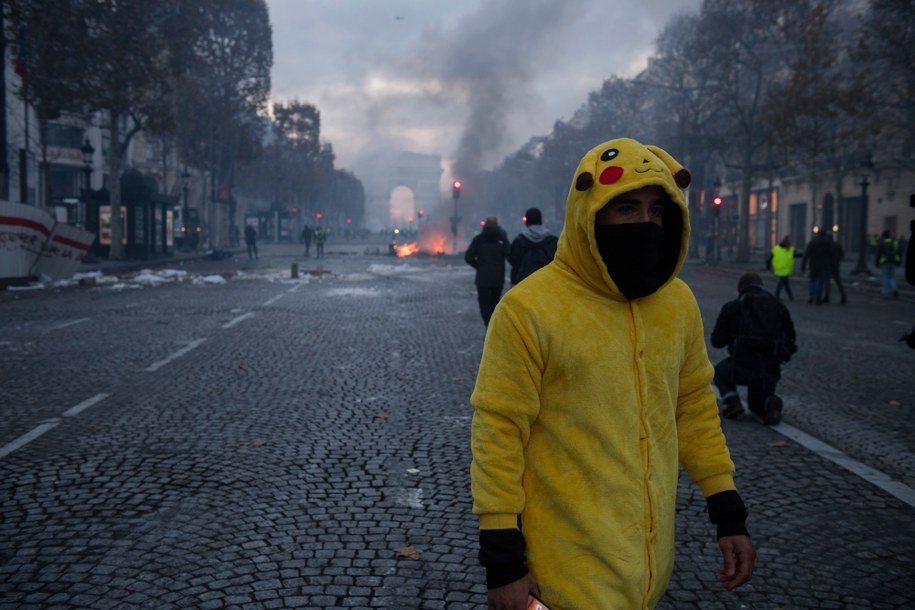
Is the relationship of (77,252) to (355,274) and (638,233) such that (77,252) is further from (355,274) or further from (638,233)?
(638,233)

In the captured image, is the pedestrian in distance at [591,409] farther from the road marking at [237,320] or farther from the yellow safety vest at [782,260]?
the yellow safety vest at [782,260]

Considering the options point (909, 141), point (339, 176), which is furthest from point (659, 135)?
point (339, 176)

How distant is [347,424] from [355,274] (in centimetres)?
2345

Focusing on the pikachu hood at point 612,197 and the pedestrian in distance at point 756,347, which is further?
the pedestrian in distance at point 756,347

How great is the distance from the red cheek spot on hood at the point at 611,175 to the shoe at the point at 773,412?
5538 mm

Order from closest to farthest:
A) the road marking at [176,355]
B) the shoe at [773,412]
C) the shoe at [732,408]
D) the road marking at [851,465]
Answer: the road marking at [851,465] → the shoe at [773,412] → the shoe at [732,408] → the road marking at [176,355]

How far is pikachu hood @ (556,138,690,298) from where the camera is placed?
204cm

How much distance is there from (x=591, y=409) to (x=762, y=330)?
558cm

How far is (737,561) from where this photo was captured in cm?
218

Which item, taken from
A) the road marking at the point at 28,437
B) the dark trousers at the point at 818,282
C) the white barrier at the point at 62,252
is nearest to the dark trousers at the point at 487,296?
the road marking at the point at 28,437

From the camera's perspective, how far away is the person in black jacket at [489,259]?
36.2 ft

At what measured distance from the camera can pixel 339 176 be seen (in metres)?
127

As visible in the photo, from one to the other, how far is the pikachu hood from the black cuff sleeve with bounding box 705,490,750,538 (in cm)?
57

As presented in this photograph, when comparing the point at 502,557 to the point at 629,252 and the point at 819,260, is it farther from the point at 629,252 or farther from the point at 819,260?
the point at 819,260
